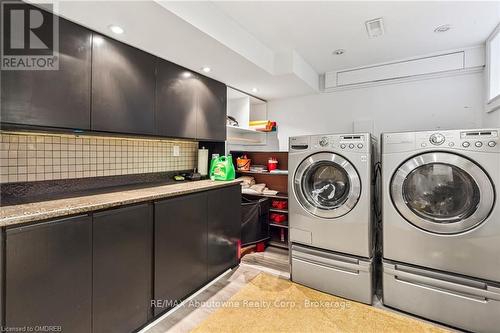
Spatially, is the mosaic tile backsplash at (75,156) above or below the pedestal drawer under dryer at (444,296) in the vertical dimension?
above

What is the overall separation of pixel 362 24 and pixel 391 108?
1.36m

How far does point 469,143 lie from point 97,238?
2.61 m

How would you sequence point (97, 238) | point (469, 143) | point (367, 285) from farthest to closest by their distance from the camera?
1. point (367, 285)
2. point (469, 143)
3. point (97, 238)

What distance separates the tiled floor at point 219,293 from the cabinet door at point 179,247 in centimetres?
11

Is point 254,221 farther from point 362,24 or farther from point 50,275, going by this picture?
point 362,24

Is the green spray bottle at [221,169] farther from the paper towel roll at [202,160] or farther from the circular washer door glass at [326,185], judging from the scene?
the circular washer door glass at [326,185]

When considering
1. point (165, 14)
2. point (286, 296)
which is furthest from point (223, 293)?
point (165, 14)

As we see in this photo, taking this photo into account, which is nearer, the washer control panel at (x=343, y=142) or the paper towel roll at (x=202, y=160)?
the washer control panel at (x=343, y=142)

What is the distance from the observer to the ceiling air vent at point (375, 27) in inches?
82.5

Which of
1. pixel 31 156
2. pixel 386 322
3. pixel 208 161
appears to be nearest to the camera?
pixel 31 156

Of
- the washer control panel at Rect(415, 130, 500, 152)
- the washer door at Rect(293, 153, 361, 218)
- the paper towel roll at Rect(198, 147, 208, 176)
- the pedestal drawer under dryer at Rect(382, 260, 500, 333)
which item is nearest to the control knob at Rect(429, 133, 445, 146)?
the washer control panel at Rect(415, 130, 500, 152)

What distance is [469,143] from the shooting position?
5.63 feet

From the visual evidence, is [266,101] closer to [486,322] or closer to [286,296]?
[286,296]

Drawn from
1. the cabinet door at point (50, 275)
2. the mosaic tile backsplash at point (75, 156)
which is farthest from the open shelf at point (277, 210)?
the cabinet door at point (50, 275)
